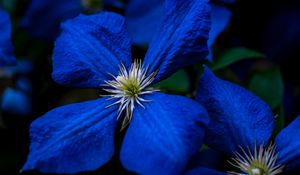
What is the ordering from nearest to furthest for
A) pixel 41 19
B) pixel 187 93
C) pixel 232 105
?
1. pixel 232 105
2. pixel 187 93
3. pixel 41 19

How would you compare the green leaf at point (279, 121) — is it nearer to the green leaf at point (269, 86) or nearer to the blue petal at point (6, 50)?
the green leaf at point (269, 86)

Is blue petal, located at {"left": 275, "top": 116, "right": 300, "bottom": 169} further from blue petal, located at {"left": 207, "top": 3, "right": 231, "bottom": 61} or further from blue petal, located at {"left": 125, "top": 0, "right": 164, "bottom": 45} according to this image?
blue petal, located at {"left": 125, "top": 0, "right": 164, "bottom": 45}

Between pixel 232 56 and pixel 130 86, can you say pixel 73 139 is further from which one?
pixel 232 56

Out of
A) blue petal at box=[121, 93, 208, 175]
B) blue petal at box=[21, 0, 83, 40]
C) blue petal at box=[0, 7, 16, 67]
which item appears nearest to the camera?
blue petal at box=[121, 93, 208, 175]

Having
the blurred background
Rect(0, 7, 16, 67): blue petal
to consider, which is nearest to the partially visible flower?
the blurred background

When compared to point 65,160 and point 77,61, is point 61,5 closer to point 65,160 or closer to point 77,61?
point 77,61

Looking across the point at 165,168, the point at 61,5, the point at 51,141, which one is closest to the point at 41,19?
the point at 61,5
